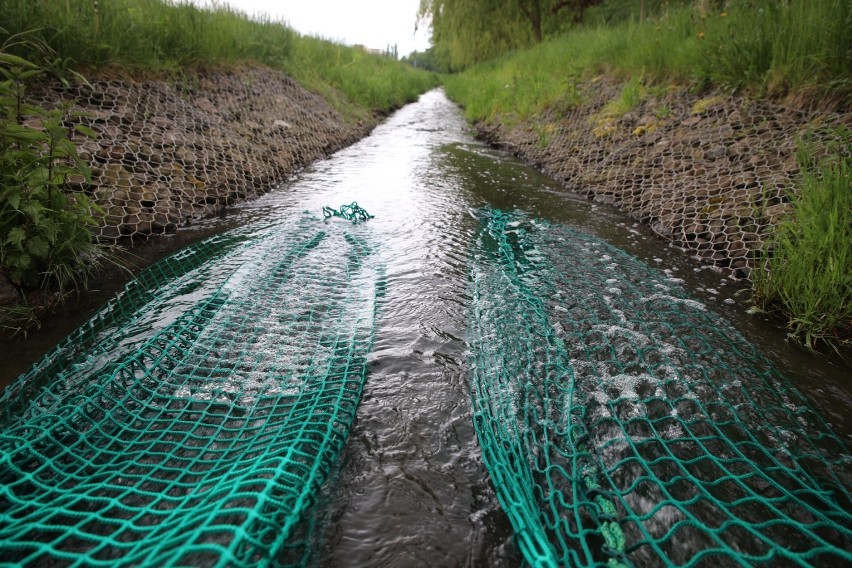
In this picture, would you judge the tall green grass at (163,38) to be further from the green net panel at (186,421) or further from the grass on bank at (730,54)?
the grass on bank at (730,54)

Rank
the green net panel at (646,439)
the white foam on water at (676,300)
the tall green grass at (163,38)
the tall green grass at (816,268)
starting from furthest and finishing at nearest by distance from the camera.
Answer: the tall green grass at (163,38) < the white foam on water at (676,300) < the tall green grass at (816,268) < the green net panel at (646,439)

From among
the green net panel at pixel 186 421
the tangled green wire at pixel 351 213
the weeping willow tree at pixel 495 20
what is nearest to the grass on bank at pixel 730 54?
the tangled green wire at pixel 351 213

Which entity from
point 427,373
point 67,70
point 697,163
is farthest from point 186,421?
point 697,163

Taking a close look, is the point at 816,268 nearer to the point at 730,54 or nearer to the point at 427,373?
the point at 427,373

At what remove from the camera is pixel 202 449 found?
5.62 feet

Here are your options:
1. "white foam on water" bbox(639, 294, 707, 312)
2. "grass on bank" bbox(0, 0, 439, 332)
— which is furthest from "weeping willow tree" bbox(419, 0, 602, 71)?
"white foam on water" bbox(639, 294, 707, 312)

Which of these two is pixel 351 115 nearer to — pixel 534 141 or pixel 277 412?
pixel 534 141

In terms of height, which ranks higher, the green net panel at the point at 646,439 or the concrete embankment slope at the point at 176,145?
the concrete embankment slope at the point at 176,145

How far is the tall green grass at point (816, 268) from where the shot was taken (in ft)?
8.05

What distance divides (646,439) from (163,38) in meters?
7.68

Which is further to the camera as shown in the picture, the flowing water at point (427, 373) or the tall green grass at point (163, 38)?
the tall green grass at point (163, 38)

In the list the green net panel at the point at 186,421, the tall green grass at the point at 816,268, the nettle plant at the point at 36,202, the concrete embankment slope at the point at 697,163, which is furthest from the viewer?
the concrete embankment slope at the point at 697,163

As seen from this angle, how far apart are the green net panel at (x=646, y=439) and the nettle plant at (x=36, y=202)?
2.72 m

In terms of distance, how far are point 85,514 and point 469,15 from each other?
19.0 m
